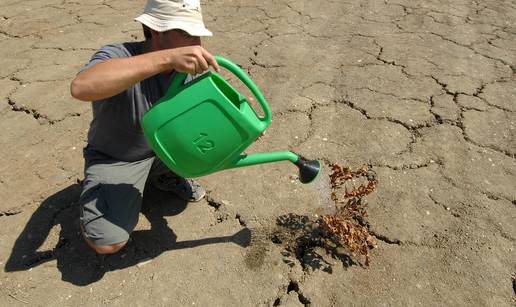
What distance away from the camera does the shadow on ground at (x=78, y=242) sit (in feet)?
5.16

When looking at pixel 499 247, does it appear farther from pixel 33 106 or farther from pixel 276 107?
pixel 33 106

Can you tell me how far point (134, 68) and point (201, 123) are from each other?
0.25 metres

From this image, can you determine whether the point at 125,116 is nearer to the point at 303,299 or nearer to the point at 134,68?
the point at 134,68

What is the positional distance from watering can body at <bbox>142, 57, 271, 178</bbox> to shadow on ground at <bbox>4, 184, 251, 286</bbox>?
488mm

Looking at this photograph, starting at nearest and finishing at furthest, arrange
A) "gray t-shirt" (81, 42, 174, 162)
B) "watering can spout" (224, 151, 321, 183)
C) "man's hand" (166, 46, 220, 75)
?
"man's hand" (166, 46, 220, 75), "watering can spout" (224, 151, 321, 183), "gray t-shirt" (81, 42, 174, 162)

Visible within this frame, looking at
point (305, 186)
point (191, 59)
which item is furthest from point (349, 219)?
point (191, 59)

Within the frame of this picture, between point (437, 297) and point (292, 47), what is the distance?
210cm

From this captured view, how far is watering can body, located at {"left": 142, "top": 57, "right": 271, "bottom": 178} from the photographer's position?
123 centimetres

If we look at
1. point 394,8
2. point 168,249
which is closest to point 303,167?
point 168,249

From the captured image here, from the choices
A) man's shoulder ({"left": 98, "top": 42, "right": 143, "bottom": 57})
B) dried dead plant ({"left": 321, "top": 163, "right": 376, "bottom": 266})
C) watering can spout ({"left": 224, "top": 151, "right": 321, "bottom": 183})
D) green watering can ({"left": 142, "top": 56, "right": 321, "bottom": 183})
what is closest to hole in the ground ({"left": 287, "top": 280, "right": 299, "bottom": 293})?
dried dead plant ({"left": 321, "top": 163, "right": 376, "bottom": 266})

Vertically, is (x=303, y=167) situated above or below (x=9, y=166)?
above

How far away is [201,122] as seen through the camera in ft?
4.10

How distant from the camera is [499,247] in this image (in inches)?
63.9

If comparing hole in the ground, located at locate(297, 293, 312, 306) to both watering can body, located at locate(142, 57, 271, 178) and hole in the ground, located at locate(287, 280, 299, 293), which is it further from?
watering can body, located at locate(142, 57, 271, 178)
